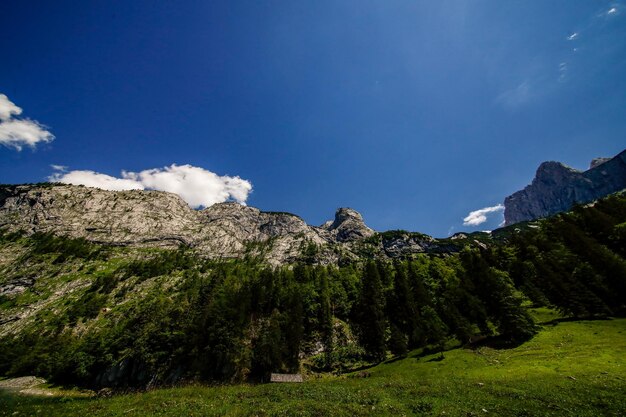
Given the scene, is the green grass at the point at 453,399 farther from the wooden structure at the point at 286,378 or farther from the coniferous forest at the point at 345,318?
the wooden structure at the point at 286,378

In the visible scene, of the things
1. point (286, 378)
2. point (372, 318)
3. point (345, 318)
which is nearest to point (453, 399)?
point (286, 378)

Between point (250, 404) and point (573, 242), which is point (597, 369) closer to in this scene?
point (250, 404)

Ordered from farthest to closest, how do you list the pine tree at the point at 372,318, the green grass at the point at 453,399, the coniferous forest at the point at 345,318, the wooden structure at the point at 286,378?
the pine tree at the point at 372,318, the coniferous forest at the point at 345,318, the wooden structure at the point at 286,378, the green grass at the point at 453,399

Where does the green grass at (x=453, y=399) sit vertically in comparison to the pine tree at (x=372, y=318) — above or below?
below

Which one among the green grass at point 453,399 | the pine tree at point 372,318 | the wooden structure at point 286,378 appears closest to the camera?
the green grass at point 453,399

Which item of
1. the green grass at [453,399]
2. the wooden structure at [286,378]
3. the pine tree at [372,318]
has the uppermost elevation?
the pine tree at [372,318]

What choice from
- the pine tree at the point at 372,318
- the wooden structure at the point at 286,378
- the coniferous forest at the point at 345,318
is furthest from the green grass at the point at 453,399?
the pine tree at the point at 372,318

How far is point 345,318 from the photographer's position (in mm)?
112375

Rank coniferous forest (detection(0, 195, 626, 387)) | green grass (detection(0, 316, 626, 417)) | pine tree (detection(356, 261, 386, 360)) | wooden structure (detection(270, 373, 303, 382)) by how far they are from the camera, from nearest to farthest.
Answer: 1. green grass (detection(0, 316, 626, 417))
2. wooden structure (detection(270, 373, 303, 382))
3. coniferous forest (detection(0, 195, 626, 387))
4. pine tree (detection(356, 261, 386, 360))

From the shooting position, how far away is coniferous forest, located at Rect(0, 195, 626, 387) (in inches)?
2640

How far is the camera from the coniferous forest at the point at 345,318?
67.1 m

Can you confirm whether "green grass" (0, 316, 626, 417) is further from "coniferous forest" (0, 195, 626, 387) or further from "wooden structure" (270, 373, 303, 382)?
"wooden structure" (270, 373, 303, 382)

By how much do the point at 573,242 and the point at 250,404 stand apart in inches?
4287

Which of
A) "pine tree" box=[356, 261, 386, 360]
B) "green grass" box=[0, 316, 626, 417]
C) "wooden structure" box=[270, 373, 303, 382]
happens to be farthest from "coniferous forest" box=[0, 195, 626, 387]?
"green grass" box=[0, 316, 626, 417]
